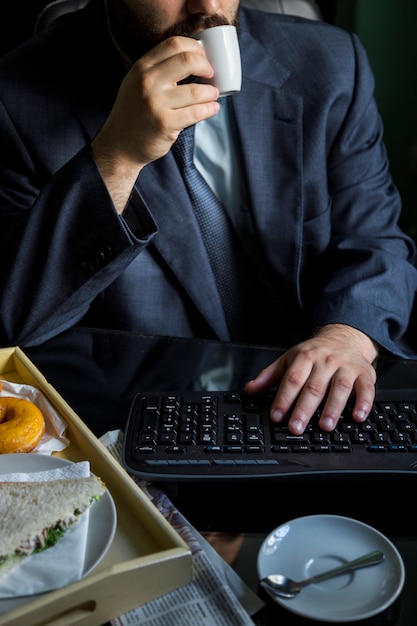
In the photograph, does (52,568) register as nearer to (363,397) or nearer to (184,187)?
(363,397)

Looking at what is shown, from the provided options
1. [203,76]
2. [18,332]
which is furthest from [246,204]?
[18,332]

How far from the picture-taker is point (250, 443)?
0.72 metres

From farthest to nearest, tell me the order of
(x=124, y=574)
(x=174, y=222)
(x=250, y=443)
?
(x=174, y=222) < (x=250, y=443) < (x=124, y=574)

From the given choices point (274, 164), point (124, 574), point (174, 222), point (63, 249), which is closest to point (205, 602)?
point (124, 574)

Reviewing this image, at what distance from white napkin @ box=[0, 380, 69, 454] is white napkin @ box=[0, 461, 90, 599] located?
138 mm

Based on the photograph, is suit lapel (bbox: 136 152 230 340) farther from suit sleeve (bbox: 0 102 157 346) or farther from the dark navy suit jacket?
suit sleeve (bbox: 0 102 157 346)

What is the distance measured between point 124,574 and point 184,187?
81cm

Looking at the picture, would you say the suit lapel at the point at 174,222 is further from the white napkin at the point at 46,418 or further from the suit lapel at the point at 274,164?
the white napkin at the point at 46,418

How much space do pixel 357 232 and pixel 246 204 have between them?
214 millimetres

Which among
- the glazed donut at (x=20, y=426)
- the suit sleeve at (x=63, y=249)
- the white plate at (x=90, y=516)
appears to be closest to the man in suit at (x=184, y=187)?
the suit sleeve at (x=63, y=249)

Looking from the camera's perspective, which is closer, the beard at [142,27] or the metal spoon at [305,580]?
the metal spoon at [305,580]

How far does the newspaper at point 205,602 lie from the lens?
1.82ft

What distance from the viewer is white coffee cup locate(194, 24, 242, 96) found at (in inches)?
36.4

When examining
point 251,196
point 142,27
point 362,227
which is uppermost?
point 142,27
